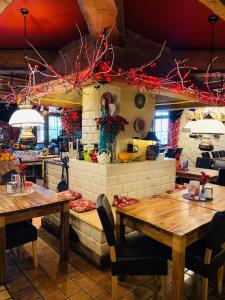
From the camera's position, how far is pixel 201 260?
187 cm

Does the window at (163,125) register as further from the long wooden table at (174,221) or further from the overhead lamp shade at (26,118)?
the overhead lamp shade at (26,118)

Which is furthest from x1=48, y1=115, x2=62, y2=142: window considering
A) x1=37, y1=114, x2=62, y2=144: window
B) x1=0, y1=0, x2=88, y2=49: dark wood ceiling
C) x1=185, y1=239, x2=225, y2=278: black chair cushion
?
x1=185, y1=239, x2=225, y2=278: black chair cushion

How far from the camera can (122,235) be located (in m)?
2.26

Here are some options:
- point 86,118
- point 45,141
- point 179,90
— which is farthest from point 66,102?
point 45,141

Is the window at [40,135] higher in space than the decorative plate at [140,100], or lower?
lower

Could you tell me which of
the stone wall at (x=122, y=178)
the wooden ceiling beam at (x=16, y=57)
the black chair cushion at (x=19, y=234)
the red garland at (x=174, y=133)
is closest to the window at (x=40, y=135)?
the red garland at (x=174, y=133)

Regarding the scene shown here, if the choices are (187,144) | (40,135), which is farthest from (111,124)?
(40,135)

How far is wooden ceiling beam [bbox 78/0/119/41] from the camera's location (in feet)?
6.26

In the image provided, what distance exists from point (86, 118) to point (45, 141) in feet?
24.1

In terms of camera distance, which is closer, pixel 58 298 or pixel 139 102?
pixel 58 298

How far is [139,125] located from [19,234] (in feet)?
7.46

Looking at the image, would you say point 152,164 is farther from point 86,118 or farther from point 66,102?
point 66,102

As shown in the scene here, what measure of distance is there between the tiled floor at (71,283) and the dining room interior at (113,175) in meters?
0.01

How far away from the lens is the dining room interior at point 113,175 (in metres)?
1.96
